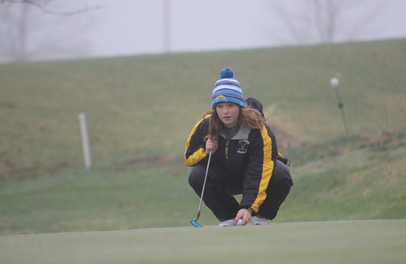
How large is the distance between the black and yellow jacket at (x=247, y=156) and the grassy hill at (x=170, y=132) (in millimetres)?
2401

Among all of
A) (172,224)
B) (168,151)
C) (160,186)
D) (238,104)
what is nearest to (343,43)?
(168,151)

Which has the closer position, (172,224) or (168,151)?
(172,224)

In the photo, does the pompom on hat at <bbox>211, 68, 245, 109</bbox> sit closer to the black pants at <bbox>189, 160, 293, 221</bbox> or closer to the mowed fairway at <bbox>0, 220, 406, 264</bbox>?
the black pants at <bbox>189, 160, 293, 221</bbox>

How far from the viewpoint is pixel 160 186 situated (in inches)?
462

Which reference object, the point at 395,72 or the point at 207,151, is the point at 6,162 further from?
the point at 395,72

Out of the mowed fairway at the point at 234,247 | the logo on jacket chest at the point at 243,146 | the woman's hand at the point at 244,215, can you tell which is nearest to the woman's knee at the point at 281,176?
the logo on jacket chest at the point at 243,146

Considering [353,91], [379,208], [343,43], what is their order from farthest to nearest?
1. [343,43]
2. [353,91]
3. [379,208]

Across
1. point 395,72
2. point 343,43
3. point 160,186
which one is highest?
point 343,43

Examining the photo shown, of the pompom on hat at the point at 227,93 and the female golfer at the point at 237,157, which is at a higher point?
the pompom on hat at the point at 227,93

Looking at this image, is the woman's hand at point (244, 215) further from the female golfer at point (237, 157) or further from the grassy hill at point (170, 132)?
the grassy hill at point (170, 132)

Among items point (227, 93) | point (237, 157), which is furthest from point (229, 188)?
point (227, 93)

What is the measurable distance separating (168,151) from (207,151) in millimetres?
12525

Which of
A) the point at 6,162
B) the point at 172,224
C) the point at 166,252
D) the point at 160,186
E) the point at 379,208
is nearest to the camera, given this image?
the point at 166,252

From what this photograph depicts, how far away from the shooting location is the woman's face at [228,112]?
3.76m
